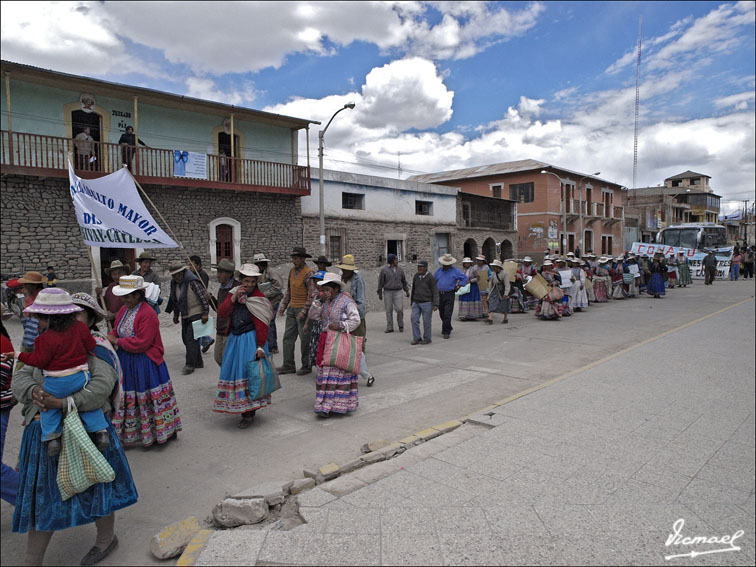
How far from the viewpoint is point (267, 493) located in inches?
139

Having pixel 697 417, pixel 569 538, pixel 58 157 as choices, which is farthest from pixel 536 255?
pixel 569 538

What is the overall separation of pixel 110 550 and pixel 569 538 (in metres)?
2.71

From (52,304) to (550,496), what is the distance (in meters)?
3.38

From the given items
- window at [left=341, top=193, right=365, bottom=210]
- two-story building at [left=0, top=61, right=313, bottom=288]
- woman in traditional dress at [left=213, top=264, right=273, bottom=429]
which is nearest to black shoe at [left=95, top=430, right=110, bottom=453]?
woman in traditional dress at [left=213, top=264, right=273, bottom=429]

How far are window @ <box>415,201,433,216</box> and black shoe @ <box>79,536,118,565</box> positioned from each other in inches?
1037

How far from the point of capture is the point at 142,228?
6676mm

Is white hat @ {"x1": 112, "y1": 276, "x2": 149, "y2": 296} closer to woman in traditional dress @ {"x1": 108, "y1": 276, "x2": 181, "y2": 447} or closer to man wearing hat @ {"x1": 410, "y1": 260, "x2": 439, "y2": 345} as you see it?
woman in traditional dress @ {"x1": 108, "y1": 276, "x2": 181, "y2": 447}

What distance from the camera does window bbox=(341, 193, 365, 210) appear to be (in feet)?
80.1

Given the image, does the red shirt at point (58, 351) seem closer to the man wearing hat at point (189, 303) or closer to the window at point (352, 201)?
the man wearing hat at point (189, 303)

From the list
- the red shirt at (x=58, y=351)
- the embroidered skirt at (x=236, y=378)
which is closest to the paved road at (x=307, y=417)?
the embroidered skirt at (x=236, y=378)

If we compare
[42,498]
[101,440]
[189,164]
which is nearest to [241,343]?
[101,440]

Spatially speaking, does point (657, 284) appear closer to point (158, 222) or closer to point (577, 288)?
point (577, 288)

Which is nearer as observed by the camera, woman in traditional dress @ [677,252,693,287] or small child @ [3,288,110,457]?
small child @ [3,288,110,457]

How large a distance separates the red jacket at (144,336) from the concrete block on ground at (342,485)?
1906mm
